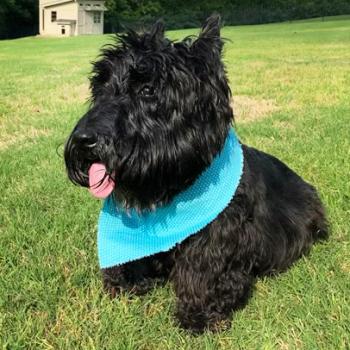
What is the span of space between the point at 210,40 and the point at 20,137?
177 inches

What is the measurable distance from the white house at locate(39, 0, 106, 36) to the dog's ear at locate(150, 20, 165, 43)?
48.4 m

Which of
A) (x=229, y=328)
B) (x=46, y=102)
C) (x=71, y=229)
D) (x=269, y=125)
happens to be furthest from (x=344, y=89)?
(x=229, y=328)

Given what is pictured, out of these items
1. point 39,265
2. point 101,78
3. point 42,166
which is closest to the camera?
point 101,78

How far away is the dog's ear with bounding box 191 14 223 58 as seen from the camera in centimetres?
243

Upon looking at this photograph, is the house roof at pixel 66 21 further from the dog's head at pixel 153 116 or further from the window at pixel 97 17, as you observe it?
the dog's head at pixel 153 116

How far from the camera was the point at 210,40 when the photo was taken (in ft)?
8.09

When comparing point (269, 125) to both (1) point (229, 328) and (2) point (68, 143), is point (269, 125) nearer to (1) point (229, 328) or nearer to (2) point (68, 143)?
(1) point (229, 328)

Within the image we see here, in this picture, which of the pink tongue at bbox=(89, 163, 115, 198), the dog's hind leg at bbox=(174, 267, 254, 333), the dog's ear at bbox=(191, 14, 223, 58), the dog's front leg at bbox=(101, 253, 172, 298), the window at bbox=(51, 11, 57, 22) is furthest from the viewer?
the window at bbox=(51, 11, 57, 22)

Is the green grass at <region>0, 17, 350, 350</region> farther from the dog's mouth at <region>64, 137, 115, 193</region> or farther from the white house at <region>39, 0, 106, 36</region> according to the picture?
the white house at <region>39, 0, 106, 36</region>

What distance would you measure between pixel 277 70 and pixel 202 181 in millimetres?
10089

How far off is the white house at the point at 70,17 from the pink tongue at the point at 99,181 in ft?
160

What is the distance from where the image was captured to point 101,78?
8.29ft

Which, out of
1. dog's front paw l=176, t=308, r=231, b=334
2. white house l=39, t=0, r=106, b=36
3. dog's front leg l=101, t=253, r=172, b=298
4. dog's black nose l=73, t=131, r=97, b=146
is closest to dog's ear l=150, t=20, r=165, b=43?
dog's black nose l=73, t=131, r=97, b=146

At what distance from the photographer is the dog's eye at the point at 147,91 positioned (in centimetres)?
236
